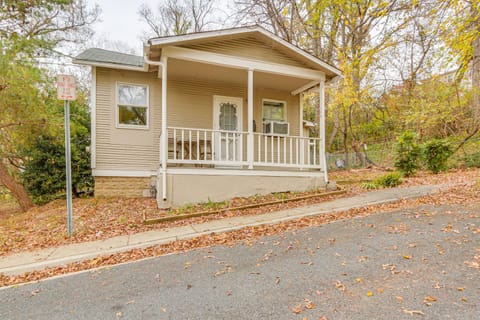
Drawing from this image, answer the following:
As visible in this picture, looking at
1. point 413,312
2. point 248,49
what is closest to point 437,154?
point 248,49

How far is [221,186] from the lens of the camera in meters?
6.48

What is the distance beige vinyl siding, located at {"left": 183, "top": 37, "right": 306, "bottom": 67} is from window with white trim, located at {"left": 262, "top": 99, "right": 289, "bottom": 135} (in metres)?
1.96

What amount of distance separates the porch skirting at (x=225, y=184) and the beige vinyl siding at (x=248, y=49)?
10.2 feet

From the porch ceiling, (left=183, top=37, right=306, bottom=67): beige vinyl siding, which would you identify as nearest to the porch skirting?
the porch ceiling

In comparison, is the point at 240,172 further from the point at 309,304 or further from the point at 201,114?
the point at 309,304

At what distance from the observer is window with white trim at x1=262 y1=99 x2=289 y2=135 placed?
348 inches

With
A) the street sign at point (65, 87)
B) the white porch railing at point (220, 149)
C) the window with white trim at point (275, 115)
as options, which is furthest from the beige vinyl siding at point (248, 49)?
the street sign at point (65, 87)

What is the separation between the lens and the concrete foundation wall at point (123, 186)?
7.79 meters

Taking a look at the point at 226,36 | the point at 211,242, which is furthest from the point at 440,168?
the point at 211,242

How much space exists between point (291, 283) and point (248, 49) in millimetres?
6063

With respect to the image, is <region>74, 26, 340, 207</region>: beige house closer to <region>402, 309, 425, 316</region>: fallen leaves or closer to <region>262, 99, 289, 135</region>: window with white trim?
<region>262, 99, 289, 135</region>: window with white trim

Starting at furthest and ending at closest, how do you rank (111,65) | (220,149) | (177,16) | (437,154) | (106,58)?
(177,16)
(437,154)
(106,58)
(111,65)
(220,149)

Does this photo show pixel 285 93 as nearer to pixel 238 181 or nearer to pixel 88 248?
pixel 238 181

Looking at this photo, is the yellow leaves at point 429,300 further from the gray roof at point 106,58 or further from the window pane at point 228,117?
the gray roof at point 106,58
